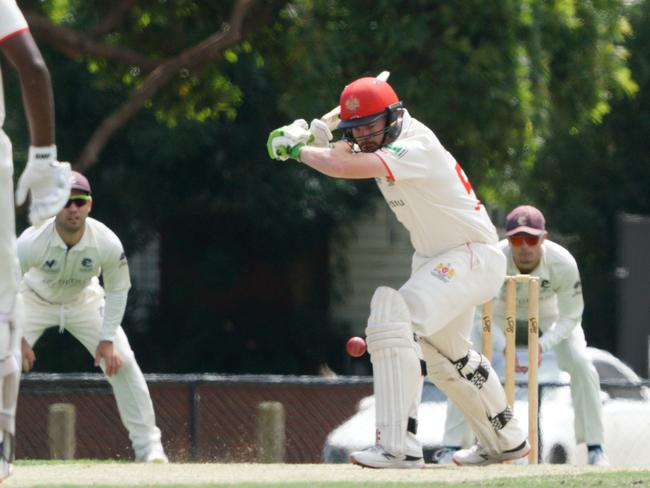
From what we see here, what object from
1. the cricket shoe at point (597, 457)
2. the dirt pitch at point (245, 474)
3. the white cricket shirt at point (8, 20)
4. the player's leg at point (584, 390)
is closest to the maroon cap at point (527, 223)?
the player's leg at point (584, 390)

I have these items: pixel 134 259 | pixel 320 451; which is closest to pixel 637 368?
pixel 320 451

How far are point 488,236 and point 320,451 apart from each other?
16.2 ft

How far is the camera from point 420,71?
14.2m

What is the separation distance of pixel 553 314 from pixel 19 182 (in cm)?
499

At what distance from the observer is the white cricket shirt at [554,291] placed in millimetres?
9820

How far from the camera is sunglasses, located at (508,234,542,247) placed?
968 centimetres

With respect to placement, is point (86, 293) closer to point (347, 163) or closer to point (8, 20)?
point (347, 163)

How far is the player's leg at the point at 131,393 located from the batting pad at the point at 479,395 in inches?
108

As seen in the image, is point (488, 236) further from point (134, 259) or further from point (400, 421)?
point (134, 259)

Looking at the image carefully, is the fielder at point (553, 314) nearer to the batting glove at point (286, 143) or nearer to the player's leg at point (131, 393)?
the player's leg at point (131, 393)

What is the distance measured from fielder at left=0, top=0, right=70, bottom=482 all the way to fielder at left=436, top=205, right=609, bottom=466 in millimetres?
4127

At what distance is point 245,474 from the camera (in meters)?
7.22

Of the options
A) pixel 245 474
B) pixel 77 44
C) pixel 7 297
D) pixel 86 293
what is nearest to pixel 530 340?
pixel 245 474

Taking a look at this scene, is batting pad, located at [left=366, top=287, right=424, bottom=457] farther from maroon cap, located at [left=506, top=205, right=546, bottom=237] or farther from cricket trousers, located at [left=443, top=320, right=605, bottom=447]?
cricket trousers, located at [left=443, top=320, right=605, bottom=447]
